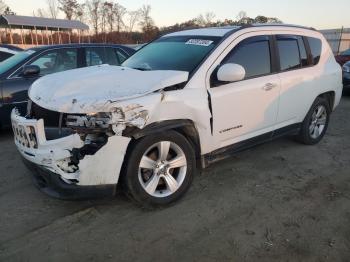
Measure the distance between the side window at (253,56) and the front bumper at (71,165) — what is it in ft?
5.67

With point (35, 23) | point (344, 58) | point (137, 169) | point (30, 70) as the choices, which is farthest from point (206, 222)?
point (35, 23)

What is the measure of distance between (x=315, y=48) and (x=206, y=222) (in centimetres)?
342

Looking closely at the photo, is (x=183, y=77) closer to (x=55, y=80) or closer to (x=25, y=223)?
(x=55, y=80)

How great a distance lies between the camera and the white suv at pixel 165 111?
3.12m

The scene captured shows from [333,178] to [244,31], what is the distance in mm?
2151

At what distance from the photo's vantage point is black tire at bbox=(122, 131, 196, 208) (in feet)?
10.8

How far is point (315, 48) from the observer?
5340 mm

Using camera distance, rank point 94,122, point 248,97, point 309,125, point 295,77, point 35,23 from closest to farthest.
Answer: point 94,122, point 248,97, point 295,77, point 309,125, point 35,23

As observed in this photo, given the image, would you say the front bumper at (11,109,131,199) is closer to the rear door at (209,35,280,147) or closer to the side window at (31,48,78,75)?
the rear door at (209,35,280,147)

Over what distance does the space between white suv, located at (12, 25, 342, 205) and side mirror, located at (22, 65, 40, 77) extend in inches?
84.1

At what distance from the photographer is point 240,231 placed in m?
3.25

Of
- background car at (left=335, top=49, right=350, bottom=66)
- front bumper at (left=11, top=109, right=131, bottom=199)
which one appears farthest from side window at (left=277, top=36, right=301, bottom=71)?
background car at (left=335, top=49, right=350, bottom=66)

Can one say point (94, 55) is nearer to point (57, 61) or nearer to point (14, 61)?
point (57, 61)

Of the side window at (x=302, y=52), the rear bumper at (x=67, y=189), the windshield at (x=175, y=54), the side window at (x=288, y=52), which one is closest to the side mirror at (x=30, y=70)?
the windshield at (x=175, y=54)
